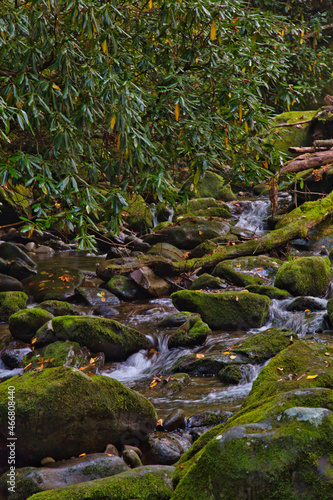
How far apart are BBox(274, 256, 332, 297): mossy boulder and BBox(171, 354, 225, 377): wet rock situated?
9.04 ft

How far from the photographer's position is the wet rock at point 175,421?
4.04 m

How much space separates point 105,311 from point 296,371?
191 inches

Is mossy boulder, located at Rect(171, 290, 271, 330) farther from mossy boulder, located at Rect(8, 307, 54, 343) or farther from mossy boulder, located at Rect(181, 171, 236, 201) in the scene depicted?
mossy boulder, located at Rect(181, 171, 236, 201)

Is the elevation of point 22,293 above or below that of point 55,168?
below

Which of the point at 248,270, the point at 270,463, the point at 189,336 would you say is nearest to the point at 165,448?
the point at 270,463

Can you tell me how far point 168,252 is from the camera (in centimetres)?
965

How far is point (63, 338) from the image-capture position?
571 centimetres

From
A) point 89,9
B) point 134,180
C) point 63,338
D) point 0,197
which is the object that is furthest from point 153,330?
point 0,197

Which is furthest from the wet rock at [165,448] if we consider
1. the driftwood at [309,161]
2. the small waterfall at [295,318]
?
the driftwood at [309,161]

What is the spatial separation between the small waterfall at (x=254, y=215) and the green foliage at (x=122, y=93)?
6.37m

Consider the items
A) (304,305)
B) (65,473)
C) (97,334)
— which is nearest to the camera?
(65,473)

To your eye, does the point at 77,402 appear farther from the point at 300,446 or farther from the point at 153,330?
the point at 153,330

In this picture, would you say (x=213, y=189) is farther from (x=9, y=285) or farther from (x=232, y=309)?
(x=232, y=309)

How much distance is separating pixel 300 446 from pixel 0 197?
466 inches
